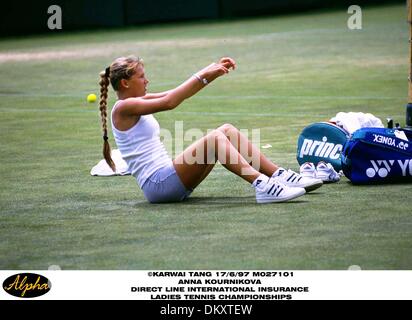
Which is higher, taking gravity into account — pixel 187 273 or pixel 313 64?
pixel 187 273

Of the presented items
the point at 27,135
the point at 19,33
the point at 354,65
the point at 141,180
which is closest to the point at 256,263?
the point at 141,180

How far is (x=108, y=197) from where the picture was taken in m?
7.43

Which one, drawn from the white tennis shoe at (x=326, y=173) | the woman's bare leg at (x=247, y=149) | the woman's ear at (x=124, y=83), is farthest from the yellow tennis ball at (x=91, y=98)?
the woman's bare leg at (x=247, y=149)

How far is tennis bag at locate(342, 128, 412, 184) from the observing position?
7320 mm

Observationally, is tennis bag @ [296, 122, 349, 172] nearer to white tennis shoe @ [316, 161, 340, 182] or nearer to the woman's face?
white tennis shoe @ [316, 161, 340, 182]

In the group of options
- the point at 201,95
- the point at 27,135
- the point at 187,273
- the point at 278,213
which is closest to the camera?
the point at 187,273

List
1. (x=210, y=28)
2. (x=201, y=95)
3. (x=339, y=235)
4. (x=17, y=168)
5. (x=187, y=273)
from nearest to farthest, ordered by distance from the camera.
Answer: (x=187, y=273), (x=339, y=235), (x=17, y=168), (x=201, y=95), (x=210, y=28)

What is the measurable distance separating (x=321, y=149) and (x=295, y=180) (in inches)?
36.5

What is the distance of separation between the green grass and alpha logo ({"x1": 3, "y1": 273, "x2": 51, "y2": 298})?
16.6 inches

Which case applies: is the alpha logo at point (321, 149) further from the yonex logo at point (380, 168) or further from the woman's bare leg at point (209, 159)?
the woman's bare leg at point (209, 159)

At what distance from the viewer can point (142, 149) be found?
6930mm

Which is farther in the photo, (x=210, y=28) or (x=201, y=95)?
(x=210, y=28)

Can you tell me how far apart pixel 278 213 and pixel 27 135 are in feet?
15.5

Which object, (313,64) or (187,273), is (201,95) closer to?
(313,64)
